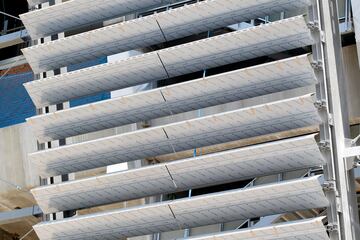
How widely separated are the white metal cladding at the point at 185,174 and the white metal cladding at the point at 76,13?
1.05 m

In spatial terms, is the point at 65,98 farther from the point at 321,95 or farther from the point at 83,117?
the point at 321,95

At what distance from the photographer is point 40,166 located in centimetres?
823

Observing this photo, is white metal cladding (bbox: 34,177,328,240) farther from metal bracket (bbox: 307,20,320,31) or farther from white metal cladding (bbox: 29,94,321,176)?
metal bracket (bbox: 307,20,320,31)

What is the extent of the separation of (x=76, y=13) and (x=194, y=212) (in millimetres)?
1601

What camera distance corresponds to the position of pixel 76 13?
8.51m

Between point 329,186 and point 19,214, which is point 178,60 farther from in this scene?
point 19,214

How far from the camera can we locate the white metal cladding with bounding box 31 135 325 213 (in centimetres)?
744

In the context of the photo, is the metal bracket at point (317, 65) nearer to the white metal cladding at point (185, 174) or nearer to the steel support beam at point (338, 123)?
the steel support beam at point (338, 123)

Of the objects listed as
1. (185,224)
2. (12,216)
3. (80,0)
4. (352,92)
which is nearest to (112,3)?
(80,0)

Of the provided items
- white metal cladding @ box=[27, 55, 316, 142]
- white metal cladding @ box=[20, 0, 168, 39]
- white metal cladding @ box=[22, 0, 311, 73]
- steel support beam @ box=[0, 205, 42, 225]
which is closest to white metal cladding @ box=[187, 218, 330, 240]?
white metal cladding @ box=[27, 55, 316, 142]

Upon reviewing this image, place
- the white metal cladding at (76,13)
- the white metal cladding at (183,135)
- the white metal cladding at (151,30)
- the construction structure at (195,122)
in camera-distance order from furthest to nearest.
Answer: the white metal cladding at (76,13), the white metal cladding at (151,30), the white metal cladding at (183,135), the construction structure at (195,122)

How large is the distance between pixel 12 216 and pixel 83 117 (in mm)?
8302

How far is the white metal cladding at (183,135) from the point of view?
7.51 metres

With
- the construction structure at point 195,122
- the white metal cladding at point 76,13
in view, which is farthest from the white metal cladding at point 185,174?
the white metal cladding at point 76,13
